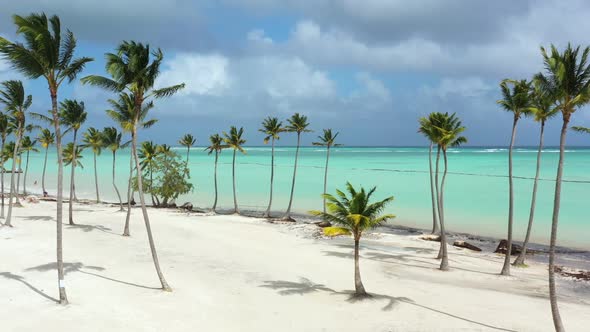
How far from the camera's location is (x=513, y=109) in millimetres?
24500

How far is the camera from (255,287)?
21.0 m

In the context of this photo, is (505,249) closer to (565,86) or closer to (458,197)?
(565,86)

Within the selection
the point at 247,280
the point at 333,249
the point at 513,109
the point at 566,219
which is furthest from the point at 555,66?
the point at 566,219

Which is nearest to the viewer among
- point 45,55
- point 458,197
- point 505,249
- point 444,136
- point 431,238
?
point 45,55

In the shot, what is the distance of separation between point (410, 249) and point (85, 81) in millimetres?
26211

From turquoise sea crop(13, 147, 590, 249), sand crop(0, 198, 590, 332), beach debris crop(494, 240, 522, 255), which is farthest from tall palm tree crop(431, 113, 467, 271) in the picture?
turquoise sea crop(13, 147, 590, 249)

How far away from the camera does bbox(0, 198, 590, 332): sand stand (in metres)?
15.9

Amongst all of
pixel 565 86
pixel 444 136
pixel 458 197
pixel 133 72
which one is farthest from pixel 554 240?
pixel 458 197

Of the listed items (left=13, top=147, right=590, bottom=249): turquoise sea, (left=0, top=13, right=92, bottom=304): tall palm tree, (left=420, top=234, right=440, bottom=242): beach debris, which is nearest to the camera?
(left=0, top=13, right=92, bottom=304): tall palm tree

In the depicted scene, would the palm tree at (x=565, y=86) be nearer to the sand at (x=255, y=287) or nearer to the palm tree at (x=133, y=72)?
the sand at (x=255, y=287)

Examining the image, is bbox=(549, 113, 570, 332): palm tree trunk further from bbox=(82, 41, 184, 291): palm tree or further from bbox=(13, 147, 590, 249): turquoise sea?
bbox=(13, 147, 590, 249): turquoise sea

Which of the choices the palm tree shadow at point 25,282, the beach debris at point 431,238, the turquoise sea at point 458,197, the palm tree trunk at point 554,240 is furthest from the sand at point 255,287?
the turquoise sea at point 458,197

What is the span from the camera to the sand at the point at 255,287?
15898 mm

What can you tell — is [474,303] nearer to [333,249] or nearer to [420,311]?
[420,311]
